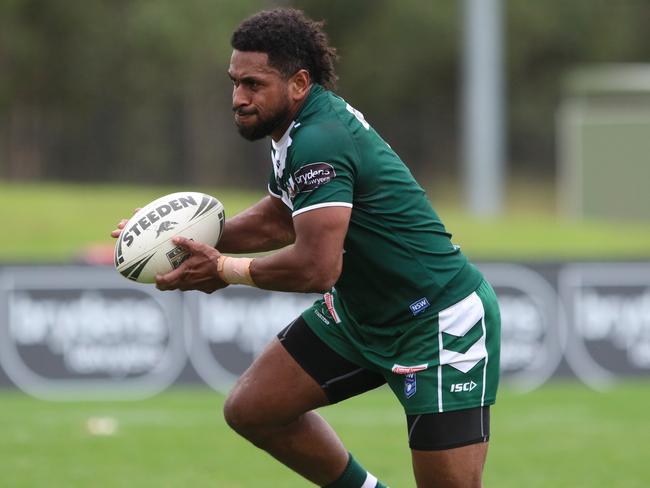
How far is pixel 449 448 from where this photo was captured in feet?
17.1

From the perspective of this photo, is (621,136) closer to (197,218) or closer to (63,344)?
(63,344)

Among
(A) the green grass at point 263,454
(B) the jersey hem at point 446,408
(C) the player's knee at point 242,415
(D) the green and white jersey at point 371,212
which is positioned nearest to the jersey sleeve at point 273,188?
(D) the green and white jersey at point 371,212

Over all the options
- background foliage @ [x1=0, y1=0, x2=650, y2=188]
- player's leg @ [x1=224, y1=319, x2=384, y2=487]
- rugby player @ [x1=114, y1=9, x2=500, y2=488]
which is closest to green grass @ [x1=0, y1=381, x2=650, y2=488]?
player's leg @ [x1=224, y1=319, x2=384, y2=487]

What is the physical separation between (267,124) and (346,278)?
739mm

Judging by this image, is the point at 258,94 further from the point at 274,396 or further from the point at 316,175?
the point at 274,396

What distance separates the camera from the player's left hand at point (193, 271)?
5258mm

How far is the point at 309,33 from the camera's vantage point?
5215 millimetres

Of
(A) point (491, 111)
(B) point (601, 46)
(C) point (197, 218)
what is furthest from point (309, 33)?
(B) point (601, 46)

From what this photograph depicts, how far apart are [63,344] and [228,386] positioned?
4.67 feet

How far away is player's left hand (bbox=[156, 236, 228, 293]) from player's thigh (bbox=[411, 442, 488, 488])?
3.62ft

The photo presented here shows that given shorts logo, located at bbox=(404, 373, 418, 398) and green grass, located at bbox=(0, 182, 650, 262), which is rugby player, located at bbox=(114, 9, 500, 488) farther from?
green grass, located at bbox=(0, 182, 650, 262)

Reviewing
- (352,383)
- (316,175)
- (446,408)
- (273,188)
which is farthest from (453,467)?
(273,188)

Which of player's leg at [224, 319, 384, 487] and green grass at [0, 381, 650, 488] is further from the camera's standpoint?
green grass at [0, 381, 650, 488]

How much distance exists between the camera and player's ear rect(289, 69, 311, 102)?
16.9ft
